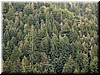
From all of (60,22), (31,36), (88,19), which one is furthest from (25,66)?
(88,19)

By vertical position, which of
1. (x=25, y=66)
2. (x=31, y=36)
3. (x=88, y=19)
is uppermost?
(x=88, y=19)

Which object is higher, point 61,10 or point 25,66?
point 61,10

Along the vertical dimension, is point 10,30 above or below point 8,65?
above

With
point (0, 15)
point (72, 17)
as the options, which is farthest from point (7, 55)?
point (72, 17)

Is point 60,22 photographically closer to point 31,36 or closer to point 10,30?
point 31,36

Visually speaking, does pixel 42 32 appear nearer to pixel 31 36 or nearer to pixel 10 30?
pixel 31 36
